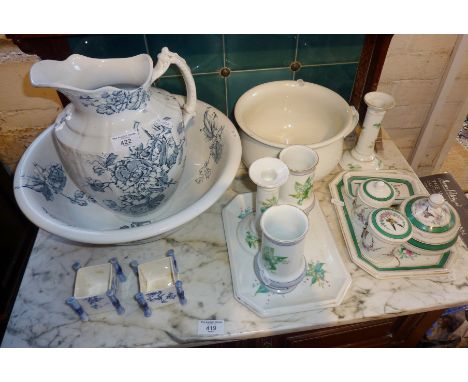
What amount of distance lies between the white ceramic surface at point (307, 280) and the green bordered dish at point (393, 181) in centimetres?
14

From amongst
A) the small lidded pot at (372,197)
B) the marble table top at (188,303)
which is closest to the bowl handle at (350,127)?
the small lidded pot at (372,197)

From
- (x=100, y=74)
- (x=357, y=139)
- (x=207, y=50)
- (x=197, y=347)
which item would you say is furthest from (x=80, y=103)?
(x=357, y=139)

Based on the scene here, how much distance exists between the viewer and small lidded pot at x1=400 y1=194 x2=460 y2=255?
75 centimetres

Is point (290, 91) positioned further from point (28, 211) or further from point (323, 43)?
point (28, 211)

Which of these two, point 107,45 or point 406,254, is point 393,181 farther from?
point 107,45

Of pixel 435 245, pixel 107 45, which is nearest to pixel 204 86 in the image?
pixel 107 45

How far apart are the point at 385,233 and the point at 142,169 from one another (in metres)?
0.49

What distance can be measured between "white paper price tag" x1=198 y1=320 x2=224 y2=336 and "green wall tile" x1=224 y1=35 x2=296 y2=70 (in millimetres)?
618

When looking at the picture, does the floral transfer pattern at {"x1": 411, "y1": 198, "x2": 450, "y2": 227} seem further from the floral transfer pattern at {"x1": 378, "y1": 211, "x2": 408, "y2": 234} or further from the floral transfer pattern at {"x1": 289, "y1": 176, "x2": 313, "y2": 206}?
the floral transfer pattern at {"x1": 289, "y1": 176, "x2": 313, "y2": 206}

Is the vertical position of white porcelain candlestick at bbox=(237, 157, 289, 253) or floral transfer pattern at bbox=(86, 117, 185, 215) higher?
floral transfer pattern at bbox=(86, 117, 185, 215)

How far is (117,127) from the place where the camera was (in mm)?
601

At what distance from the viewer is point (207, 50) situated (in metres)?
0.86

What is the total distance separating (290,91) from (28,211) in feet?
2.19

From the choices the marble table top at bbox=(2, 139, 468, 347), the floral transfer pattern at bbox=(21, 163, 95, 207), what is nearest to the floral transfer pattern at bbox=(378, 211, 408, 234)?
the marble table top at bbox=(2, 139, 468, 347)
